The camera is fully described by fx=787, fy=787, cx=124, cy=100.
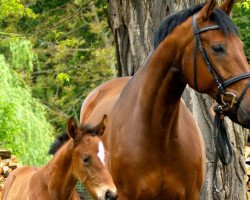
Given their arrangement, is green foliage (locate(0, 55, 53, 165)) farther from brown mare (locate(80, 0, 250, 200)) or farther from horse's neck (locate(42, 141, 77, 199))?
brown mare (locate(80, 0, 250, 200))

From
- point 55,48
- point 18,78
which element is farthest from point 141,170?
point 55,48

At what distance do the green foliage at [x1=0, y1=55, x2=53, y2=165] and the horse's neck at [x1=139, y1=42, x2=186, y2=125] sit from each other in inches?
333

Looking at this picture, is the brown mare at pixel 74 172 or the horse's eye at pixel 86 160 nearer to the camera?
the brown mare at pixel 74 172

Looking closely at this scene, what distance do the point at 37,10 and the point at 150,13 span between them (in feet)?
53.4

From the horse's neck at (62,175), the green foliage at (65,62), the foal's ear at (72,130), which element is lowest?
the green foliage at (65,62)

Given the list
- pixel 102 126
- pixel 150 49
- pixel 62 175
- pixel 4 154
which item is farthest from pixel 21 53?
pixel 102 126

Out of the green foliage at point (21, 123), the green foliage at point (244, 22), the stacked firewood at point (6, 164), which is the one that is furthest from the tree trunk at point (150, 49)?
the green foliage at point (244, 22)

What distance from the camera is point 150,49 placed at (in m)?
8.05

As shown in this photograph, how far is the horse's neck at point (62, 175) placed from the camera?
6434 millimetres

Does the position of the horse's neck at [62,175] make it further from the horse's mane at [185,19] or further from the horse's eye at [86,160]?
the horse's mane at [185,19]

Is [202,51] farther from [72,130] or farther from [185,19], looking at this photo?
[72,130]

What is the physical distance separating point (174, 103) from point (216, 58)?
63 centimetres

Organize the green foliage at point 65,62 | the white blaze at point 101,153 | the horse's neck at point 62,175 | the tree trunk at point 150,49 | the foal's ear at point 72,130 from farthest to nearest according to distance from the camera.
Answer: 1. the green foliage at point 65,62
2. the tree trunk at point 150,49
3. the horse's neck at point 62,175
4. the foal's ear at point 72,130
5. the white blaze at point 101,153

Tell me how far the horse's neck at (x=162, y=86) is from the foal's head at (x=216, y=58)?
0.27 ft
